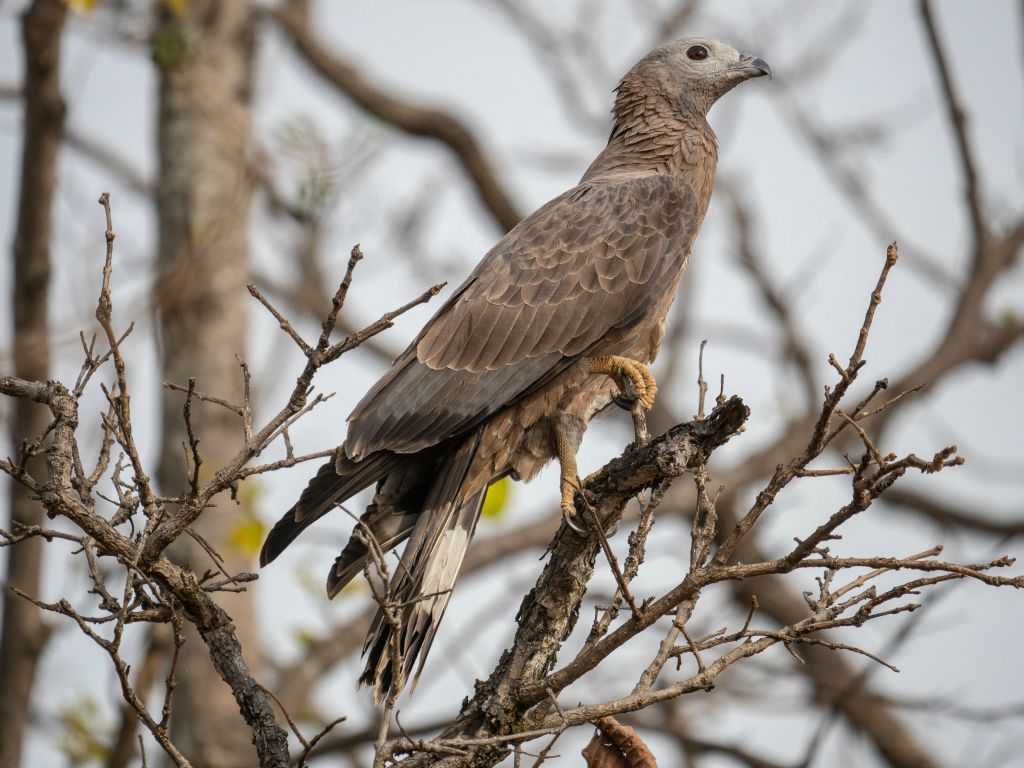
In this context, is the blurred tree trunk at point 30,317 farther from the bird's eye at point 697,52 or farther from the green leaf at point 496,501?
the bird's eye at point 697,52

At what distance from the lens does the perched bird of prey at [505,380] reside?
3885 mm

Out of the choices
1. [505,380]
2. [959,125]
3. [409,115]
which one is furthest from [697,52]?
[409,115]

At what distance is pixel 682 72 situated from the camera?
5.55 meters

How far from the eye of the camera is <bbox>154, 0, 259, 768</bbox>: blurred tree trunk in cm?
710

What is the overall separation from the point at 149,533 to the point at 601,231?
2.28m

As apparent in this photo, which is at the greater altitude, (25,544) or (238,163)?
(238,163)

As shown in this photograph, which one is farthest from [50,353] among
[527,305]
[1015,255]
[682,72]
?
[1015,255]

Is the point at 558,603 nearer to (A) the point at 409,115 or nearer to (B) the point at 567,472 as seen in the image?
(B) the point at 567,472

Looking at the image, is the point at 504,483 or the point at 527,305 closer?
the point at 527,305

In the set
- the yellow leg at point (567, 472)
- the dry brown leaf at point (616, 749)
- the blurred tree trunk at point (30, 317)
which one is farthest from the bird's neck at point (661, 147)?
the dry brown leaf at point (616, 749)

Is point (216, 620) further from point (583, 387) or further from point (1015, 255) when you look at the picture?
point (1015, 255)

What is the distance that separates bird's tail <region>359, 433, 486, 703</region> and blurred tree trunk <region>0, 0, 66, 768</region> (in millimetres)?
1556

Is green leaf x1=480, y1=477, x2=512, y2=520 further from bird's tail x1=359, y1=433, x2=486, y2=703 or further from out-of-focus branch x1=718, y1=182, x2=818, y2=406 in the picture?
out-of-focus branch x1=718, y1=182, x2=818, y2=406

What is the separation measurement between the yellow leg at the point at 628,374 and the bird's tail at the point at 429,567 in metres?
0.53
